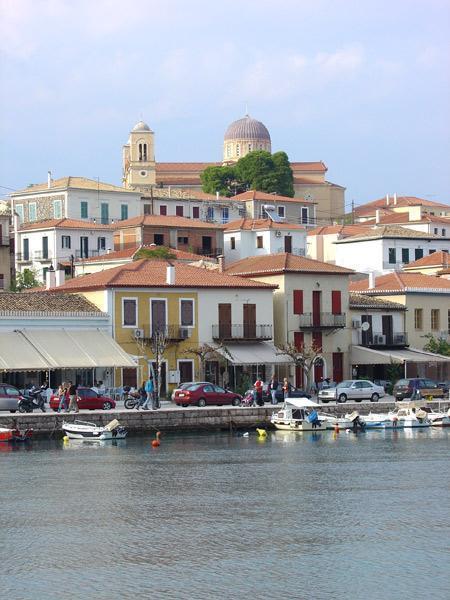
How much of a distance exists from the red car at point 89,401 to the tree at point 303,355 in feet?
44.4

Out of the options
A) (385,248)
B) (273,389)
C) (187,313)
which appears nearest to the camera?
Answer: (273,389)

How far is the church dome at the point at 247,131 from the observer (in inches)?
7761

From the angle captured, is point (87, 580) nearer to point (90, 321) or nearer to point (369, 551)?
point (369, 551)

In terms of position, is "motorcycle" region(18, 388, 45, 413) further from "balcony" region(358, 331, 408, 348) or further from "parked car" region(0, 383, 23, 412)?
"balcony" region(358, 331, 408, 348)

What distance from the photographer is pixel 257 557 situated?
34031mm

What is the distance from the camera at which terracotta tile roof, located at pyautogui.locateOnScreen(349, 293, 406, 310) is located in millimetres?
80250

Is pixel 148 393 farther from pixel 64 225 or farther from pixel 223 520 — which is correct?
pixel 64 225

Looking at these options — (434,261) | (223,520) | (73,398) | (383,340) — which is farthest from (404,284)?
(223,520)

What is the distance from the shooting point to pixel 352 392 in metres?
69.1

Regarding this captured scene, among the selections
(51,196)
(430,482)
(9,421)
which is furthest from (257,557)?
(51,196)

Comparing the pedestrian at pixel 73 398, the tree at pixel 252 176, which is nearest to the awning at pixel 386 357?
the pedestrian at pixel 73 398

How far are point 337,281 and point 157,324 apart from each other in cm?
1249

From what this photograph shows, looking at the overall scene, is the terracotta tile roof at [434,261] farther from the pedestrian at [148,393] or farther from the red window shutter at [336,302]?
the pedestrian at [148,393]

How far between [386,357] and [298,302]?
5585 millimetres
